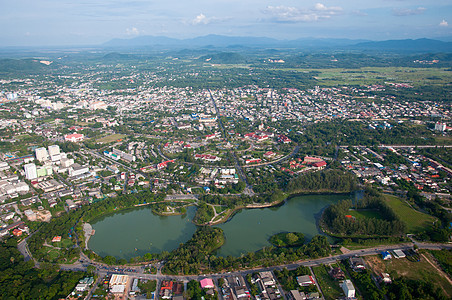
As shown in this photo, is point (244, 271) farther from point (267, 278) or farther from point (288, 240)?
point (288, 240)

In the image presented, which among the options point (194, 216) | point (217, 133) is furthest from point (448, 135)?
point (194, 216)

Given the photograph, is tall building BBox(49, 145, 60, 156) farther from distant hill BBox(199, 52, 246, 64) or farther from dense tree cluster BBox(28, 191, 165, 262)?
distant hill BBox(199, 52, 246, 64)

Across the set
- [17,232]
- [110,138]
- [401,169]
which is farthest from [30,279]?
[401,169]

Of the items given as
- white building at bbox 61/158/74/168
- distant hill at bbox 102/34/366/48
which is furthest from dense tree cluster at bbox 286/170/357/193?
distant hill at bbox 102/34/366/48

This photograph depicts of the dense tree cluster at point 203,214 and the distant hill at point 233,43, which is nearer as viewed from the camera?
the dense tree cluster at point 203,214

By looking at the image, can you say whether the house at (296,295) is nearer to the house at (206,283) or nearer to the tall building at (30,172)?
the house at (206,283)

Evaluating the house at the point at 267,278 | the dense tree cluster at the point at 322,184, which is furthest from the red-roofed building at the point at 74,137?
the house at the point at 267,278

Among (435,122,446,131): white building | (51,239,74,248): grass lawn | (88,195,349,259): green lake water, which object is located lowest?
(88,195,349,259): green lake water

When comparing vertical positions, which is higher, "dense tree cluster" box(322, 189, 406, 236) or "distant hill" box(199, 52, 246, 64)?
"distant hill" box(199, 52, 246, 64)
